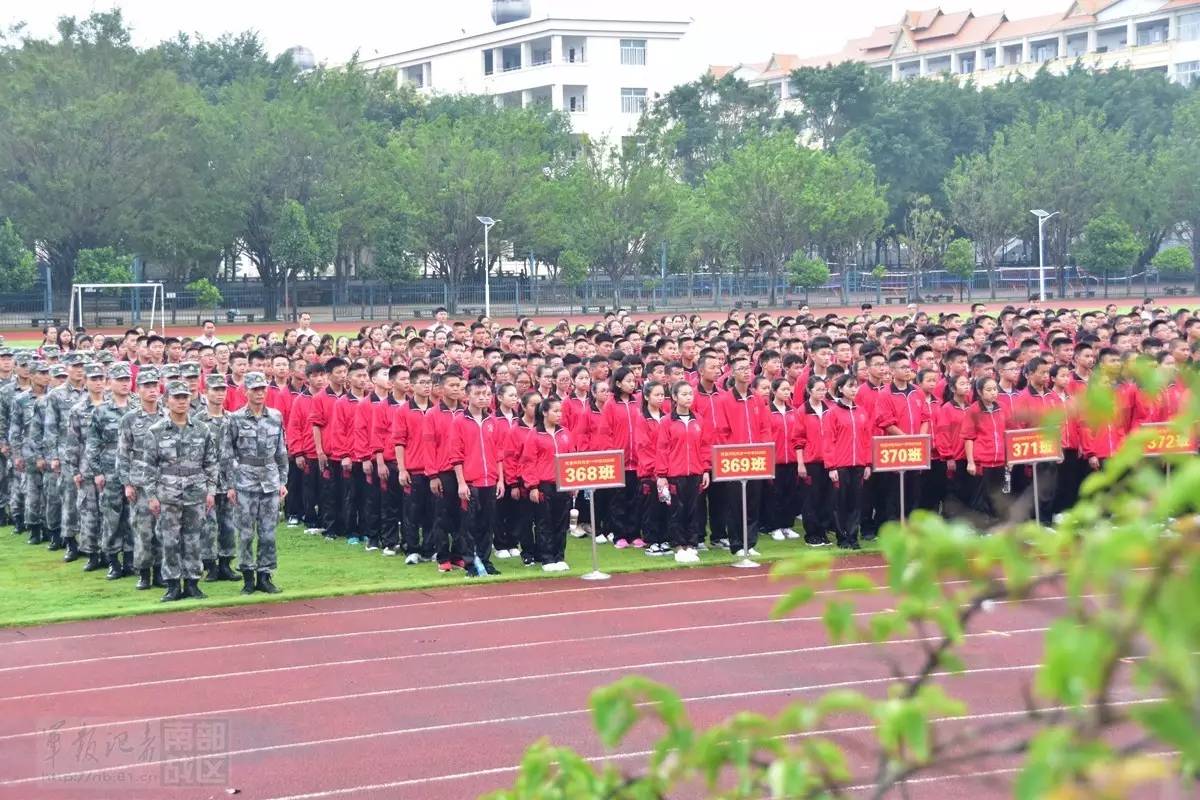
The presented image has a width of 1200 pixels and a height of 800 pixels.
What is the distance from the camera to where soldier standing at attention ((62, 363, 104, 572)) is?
1311cm

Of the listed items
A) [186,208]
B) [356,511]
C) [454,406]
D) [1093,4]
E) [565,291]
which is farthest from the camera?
[1093,4]

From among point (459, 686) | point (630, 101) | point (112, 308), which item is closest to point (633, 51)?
point (630, 101)

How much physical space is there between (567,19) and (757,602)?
66.4 meters

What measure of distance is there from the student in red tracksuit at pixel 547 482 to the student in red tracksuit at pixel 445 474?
25.5 inches

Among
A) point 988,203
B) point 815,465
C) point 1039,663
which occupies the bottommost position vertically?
point 815,465

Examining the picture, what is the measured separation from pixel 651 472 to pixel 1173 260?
48491mm

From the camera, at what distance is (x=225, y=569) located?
12.7 metres

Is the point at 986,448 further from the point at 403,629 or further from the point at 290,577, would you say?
the point at 290,577

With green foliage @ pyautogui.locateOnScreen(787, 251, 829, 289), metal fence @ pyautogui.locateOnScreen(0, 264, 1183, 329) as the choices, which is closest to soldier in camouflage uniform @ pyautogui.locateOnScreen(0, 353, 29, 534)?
metal fence @ pyautogui.locateOnScreen(0, 264, 1183, 329)

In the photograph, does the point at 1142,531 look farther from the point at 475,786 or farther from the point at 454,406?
the point at 454,406

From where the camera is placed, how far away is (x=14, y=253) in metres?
42.3

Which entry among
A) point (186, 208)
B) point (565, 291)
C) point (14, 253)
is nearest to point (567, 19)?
point (565, 291)

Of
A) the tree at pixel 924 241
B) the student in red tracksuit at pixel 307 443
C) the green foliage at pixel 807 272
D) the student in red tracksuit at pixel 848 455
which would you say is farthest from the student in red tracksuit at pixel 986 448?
the tree at pixel 924 241

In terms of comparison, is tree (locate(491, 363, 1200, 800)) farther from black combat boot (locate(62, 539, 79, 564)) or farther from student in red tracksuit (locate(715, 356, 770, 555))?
black combat boot (locate(62, 539, 79, 564))
